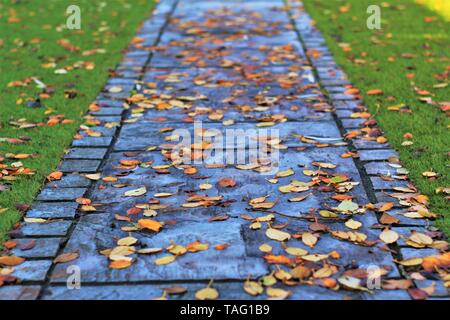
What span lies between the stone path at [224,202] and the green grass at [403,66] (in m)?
0.15

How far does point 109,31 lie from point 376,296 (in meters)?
5.52

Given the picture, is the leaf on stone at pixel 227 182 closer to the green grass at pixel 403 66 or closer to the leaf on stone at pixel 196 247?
the leaf on stone at pixel 196 247

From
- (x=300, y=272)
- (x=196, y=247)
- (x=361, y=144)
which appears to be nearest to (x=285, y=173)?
(x=361, y=144)

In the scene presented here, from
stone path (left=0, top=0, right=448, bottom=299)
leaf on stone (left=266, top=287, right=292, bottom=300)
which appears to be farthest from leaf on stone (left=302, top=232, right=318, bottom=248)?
leaf on stone (left=266, top=287, right=292, bottom=300)

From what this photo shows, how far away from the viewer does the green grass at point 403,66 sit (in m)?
4.07

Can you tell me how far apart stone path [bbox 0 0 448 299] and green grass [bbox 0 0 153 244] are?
134 millimetres

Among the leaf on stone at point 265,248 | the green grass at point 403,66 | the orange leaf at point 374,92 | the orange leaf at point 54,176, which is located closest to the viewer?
the leaf on stone at point 265,248

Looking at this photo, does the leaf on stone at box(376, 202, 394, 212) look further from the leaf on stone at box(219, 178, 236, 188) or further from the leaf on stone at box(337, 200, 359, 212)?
the leaf on stone at box(219, 178, 236, 188)

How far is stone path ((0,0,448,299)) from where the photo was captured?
290 cm

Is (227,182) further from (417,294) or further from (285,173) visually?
(417,294)

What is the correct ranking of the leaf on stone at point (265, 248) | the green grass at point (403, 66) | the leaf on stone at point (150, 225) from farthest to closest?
the green grass at point (403, 66), the leaf on stone at point (150, 225), the leaf on stone at point (265, 248)

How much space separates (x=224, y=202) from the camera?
11.9 ft

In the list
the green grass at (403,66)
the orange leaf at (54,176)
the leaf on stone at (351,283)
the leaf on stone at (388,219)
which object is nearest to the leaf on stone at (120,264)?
the leaf on stone at (351,283)
